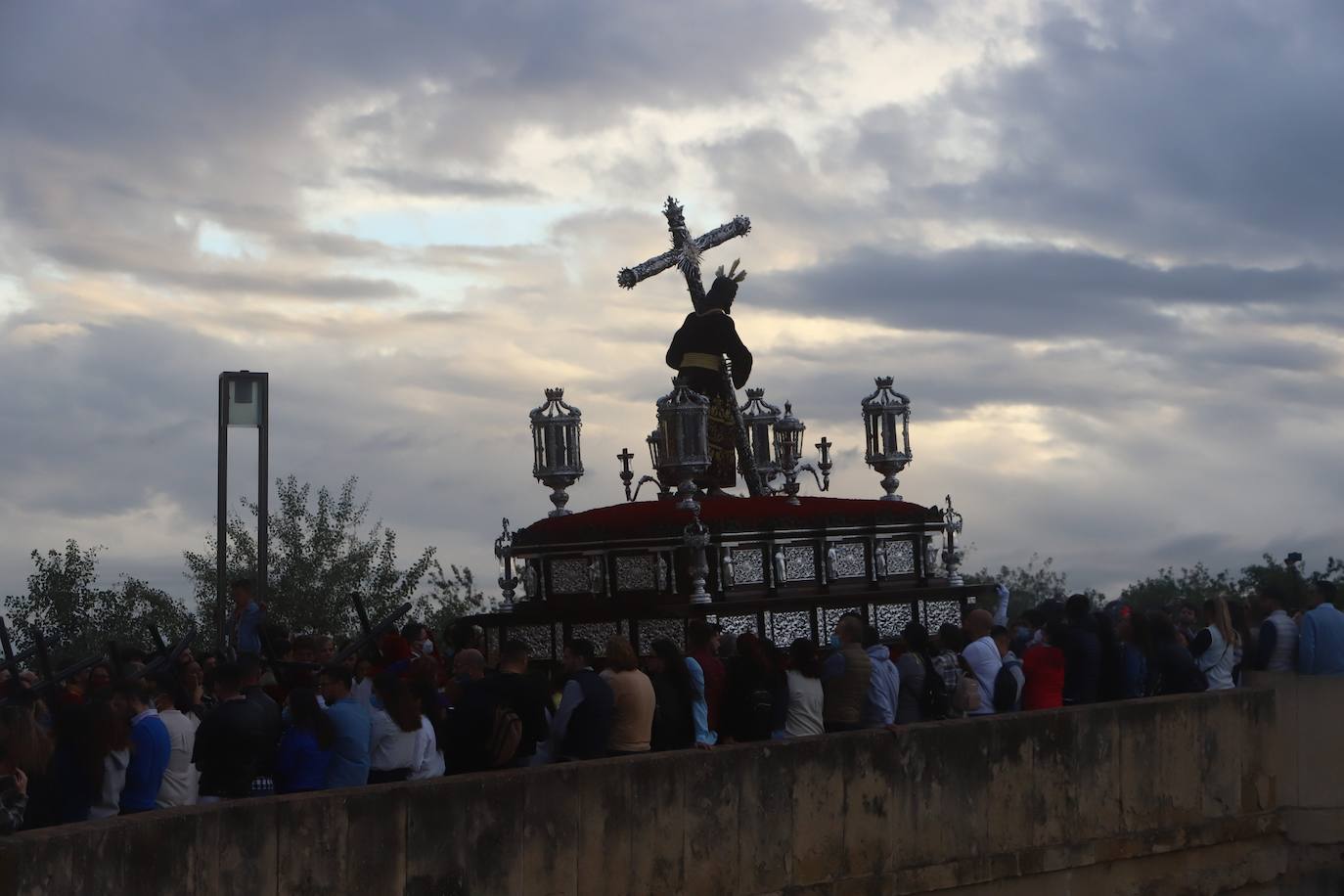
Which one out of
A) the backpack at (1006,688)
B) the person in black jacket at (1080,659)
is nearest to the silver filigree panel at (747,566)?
the person in black jacket at (1080,659)

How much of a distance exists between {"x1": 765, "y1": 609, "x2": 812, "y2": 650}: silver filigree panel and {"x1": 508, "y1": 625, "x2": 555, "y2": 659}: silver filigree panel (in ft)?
8.65

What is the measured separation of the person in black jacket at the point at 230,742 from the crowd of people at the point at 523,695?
0.04 ft

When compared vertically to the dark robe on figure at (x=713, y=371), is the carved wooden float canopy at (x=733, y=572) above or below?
below

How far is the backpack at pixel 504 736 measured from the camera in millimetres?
12859

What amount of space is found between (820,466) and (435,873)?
43.7 feet

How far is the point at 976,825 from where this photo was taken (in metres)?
15.8

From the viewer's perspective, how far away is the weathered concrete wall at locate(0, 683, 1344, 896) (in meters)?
11.0

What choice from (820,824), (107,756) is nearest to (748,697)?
(820,824)

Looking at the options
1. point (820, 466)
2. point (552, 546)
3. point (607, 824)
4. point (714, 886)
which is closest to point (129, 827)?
point (607, 824)

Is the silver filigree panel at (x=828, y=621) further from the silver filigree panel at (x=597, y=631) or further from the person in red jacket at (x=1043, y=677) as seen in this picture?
the person in red jacket at (x=1043, y=677)

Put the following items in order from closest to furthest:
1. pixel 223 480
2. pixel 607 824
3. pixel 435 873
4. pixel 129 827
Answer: pixel 129 827, pixel 435 873, pixel 607 824, pixel 223 480

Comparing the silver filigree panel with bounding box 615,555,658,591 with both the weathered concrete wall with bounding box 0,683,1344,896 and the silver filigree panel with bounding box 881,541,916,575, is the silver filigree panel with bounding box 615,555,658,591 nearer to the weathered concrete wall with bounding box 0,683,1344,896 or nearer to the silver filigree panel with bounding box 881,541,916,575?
the silver filigree panel with bounding box 881,541,916,575

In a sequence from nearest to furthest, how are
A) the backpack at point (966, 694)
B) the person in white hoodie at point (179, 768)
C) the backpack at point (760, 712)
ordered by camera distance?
the person in white hoodie at point (179, 768) → the backpack at point (760, 712) → the backpack at point (966, 694)

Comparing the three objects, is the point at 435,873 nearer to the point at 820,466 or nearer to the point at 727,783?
the point at 727,783
